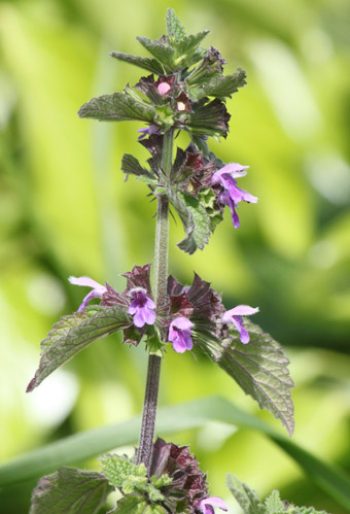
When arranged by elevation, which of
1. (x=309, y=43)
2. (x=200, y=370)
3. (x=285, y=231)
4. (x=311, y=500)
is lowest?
(x=311, y=500)

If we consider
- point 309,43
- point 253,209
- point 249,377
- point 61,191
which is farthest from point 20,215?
point 249,377

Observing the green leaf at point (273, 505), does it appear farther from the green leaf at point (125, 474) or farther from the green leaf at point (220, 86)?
the green leaf at point (220, 86)

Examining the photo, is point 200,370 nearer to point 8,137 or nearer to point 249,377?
point 8,137

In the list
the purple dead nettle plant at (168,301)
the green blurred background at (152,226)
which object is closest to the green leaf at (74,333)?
the purple dead nettle plant at (168,301)

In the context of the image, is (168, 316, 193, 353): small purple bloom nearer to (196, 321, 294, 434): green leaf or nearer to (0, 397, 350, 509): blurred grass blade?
(196, 321, 294, 434): green leaf

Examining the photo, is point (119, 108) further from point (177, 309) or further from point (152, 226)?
point (152, 226)

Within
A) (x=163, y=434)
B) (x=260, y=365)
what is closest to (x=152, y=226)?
(x=163, y=434)
